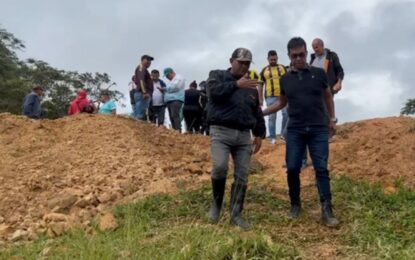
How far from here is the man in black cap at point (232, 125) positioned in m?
4.80

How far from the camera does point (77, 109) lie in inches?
454

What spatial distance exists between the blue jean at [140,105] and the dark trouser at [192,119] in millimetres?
700

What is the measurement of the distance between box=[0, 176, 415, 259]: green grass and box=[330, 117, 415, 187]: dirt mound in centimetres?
59

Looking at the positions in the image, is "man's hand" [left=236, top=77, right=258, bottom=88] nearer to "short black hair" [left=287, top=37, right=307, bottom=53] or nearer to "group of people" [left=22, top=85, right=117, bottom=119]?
"short black hair" [left=287, top=37, right=307, bottom=53]

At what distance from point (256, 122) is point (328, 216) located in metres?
1.01

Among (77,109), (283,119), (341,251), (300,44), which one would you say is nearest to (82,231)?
(341,251)

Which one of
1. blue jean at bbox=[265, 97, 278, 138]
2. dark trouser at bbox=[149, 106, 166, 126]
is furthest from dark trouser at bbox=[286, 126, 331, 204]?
dark trouser at bbox=[149, 106, 166, 126]

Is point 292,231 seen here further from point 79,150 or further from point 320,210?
point 79,150

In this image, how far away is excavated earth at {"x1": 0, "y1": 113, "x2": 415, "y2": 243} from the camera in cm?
604

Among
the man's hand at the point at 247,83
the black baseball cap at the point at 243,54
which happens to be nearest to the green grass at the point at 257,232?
the man's hand at the point at 247,83

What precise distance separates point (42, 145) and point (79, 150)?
2.29ft

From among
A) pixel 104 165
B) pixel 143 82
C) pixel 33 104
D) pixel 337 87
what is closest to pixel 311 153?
pixel 337 87

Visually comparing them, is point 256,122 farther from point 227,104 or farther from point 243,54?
point 243,54

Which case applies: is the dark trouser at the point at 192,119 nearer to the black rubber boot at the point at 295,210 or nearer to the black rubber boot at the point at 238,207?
the black rubber boot at the point at 295,210
